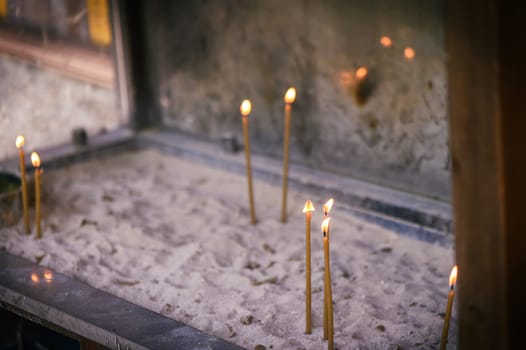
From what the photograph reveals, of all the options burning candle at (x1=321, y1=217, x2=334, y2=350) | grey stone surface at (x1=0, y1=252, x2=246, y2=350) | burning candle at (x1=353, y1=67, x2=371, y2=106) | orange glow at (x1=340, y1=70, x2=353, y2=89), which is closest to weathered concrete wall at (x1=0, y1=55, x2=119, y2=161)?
grey stone surface at (x1=0, y1=252, x2=246, y2=350)

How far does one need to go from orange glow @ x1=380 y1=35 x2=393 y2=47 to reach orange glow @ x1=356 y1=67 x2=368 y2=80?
0.23 metres

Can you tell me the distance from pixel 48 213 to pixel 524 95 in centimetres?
342

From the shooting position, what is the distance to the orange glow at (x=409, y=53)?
493cm

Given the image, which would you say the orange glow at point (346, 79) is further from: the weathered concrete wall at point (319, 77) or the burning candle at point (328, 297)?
the burning candle at point (328, 297)

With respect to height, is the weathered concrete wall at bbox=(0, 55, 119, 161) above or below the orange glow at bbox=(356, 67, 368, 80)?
below

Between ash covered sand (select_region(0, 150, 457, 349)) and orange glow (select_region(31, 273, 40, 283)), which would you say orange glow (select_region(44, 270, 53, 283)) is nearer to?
orange glow (select_region(31, 273, 40, 283))

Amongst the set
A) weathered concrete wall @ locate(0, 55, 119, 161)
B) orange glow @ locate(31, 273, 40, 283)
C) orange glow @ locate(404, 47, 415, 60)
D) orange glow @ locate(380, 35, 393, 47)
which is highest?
orange glow @ locate(380, 35, 393, 47)

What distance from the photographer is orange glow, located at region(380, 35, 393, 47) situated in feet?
16.5

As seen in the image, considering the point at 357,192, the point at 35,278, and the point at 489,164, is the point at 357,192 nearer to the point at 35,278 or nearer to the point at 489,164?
the point at 35,278

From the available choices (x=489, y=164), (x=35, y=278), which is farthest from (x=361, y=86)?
(x=489, y=164)

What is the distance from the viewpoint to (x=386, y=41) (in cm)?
504

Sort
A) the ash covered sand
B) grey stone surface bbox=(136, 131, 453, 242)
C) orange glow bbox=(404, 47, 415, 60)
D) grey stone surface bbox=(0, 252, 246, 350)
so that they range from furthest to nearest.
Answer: orange glow bbox=(404, 47, 415, 60) < grey stone surface bbox=(136, 131, 453, 242) < the ash covered sand < grey stone surface bbox=(0, 252, 246, 350)

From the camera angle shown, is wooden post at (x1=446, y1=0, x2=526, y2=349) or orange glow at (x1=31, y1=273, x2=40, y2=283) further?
orange glow at (x1=31, y1=273, x2=40, y2=283)

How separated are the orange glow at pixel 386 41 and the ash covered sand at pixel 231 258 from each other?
3.36 ft
